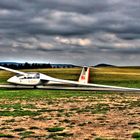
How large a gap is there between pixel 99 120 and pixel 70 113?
4010 mm

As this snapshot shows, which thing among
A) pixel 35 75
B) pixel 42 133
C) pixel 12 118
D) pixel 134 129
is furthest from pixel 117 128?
pixel 35 75

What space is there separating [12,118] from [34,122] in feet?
8.20

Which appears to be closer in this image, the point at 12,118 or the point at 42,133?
the point at 42,133

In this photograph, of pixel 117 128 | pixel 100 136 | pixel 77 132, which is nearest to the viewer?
pixel 100 136

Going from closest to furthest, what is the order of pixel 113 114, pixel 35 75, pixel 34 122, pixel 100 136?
pixel 100 136 < pixel 34 122 < pixel 113 114 < pixel 35 75

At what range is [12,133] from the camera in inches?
712

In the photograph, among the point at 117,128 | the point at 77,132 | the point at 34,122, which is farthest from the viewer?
the point at 34,122

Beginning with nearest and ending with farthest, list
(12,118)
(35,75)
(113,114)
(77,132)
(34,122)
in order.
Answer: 1. (77,132)
2. (34,122)
3. (12,118)
4. (113,114)
5. (35,75)

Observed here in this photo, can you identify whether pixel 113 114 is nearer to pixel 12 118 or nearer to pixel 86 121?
pixel 86 121

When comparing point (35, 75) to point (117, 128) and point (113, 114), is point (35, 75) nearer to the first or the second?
point (113, 114)

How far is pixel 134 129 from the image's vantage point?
19156 millimetres

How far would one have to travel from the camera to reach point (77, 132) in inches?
720

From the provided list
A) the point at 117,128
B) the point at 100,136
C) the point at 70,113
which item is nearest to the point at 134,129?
the point at 117,128

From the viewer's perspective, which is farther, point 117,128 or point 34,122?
point 34,122
